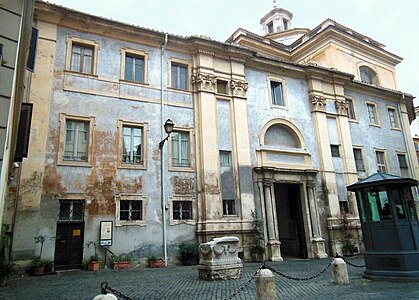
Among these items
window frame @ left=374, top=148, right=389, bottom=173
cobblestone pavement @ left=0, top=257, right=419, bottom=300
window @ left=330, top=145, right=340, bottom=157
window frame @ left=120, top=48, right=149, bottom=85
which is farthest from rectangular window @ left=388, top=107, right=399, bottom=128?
window frame @ left=120, top=48, right=149, bottom=85

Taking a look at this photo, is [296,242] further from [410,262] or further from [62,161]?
[62,161]

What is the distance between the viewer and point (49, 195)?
1284 centimetres

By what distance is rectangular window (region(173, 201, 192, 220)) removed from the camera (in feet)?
49.8

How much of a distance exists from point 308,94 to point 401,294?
15.4m

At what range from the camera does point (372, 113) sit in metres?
24.3

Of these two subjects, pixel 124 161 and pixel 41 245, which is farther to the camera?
pixel 124 161

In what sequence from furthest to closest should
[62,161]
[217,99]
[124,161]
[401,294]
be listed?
[217,99], [124,161], [62,161], [401,294]

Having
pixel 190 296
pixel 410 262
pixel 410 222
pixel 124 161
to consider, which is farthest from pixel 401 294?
pixel 124 161

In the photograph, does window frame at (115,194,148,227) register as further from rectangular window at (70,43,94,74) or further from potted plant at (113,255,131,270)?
rectangular window at (70,43,94,74)

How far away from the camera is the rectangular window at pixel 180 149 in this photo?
631 inches

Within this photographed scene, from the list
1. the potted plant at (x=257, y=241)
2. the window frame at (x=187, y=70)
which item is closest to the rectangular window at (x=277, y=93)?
the window frame at (x=187, y=70)

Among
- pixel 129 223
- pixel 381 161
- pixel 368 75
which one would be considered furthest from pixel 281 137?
pixel 368 75

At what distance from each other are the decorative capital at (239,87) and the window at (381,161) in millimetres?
11651

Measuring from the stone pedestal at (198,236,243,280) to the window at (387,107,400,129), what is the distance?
2044 centimetres
